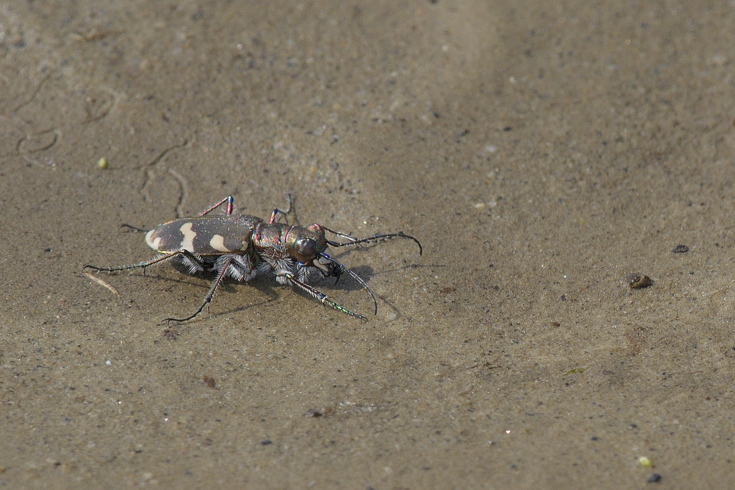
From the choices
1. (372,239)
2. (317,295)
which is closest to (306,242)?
(317,295)

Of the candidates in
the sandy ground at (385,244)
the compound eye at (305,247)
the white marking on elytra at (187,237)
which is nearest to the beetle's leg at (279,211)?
the sandy ground at (385,244)

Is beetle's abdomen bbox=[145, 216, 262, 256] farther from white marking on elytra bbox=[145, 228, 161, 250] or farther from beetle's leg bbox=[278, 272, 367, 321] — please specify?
beetle's leg bbox=[278, 272, 367, 321]

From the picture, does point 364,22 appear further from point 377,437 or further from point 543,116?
point 377,437

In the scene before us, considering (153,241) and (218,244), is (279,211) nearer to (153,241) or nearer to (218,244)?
(218,244)

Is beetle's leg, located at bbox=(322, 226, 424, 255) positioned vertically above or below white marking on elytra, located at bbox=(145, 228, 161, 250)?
above

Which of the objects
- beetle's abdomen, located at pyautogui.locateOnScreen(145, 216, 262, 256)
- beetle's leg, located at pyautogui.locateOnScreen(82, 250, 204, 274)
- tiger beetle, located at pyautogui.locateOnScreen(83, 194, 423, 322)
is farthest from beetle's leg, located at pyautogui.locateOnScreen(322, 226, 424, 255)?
beetle's leg, located at pyautogui.locateOnScreen(82, 250, 204, 274)

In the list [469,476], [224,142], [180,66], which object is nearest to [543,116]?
[224,142]

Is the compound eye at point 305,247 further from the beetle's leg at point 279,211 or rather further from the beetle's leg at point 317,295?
the beetle's leg at point 279,211
